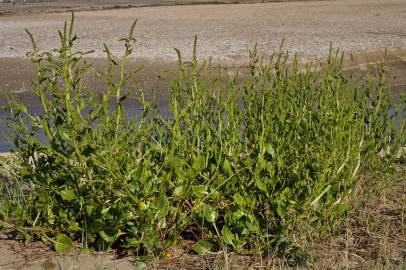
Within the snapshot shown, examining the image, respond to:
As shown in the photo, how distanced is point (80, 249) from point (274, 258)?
2.95 ft

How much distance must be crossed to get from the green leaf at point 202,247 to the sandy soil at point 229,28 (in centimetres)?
807

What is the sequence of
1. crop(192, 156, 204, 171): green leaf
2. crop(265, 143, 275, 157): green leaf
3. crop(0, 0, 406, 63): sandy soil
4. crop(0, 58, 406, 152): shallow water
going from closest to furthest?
crop(192, 156, 204, 171): green leaf → crop(265, 143, 275, 157): green leaf → crop(0, 58, 406, 152): shallow water → crop(0, 0, 406, 63): sandy soil

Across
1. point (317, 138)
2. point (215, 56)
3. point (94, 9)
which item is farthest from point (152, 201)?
point (94, 9)

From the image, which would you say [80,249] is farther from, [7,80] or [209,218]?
[7,80]

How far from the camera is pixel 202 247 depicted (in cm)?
376

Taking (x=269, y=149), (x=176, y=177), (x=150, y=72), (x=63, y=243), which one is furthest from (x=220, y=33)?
(x=63, y=243)

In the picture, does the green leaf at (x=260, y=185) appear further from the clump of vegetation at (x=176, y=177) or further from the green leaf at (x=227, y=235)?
the green leaf at (x=227, y=235)

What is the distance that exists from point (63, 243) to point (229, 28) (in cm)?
1204

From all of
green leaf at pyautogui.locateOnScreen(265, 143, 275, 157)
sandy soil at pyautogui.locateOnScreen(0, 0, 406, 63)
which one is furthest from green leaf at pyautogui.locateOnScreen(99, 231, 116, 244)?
sandy soil at pyautogui.locateOnScreen(0, 0, 406, 63)

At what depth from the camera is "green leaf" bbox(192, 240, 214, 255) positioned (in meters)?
3.76

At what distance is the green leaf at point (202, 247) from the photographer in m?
3.76

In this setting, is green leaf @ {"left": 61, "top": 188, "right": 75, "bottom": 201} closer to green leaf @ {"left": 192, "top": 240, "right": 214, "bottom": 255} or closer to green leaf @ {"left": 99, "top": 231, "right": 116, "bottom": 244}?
green leaf @ {"left": 99, "top": 231, "right": 116, "bottom": 244}

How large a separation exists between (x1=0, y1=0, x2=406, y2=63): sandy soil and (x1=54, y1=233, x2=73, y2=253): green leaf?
8062mm

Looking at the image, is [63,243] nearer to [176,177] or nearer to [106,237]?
[106,237]
